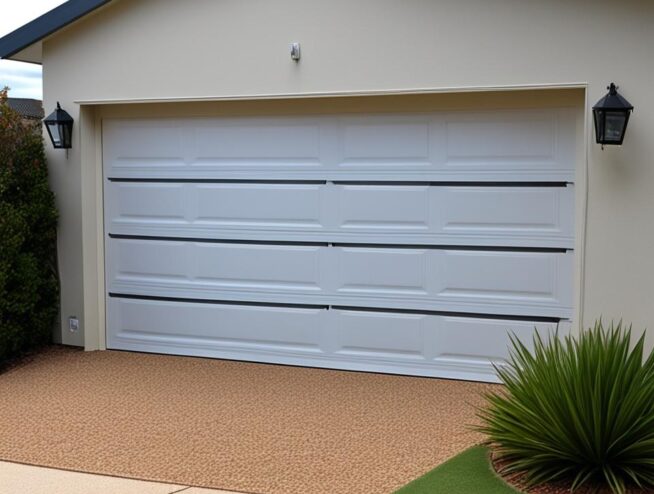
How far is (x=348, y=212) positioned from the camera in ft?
28.9

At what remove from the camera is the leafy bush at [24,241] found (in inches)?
357

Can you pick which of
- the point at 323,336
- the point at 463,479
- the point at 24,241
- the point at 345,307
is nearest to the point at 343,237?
the point at 345,307

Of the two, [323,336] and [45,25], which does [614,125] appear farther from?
[45,25]

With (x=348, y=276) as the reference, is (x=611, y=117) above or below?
above

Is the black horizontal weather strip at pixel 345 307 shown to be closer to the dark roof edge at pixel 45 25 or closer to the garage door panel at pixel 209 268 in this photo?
the garage door panel at pixel 209 268

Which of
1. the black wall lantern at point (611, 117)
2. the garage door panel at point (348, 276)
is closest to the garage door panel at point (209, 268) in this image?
the garage door panel at point (348, 276)

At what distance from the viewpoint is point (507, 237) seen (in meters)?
8.27

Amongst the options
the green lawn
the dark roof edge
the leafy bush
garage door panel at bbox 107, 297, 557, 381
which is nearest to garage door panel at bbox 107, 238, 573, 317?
garage door panel at bbox 107, 297, 557, 381

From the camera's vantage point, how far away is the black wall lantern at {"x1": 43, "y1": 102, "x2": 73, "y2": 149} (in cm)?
945

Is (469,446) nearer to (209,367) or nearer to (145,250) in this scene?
(209,367)

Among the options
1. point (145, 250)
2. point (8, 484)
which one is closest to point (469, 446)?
point (8, 484)

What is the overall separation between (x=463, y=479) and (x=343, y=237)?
3540 mm

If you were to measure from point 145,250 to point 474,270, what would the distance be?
11.0 feet

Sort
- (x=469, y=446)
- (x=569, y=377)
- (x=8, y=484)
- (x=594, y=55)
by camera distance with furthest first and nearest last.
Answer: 1. (x=594, y=55)
2. (x=469, y=446)
3. (x=8, y=484)
4. (x=569, y=377)
